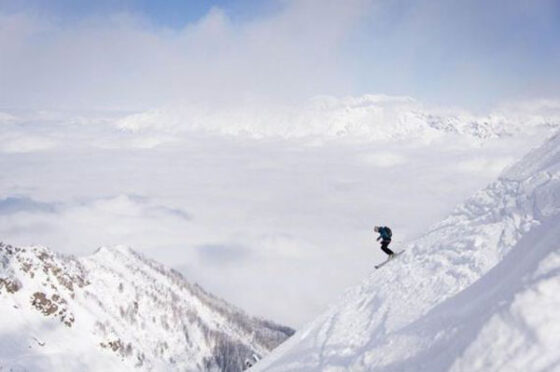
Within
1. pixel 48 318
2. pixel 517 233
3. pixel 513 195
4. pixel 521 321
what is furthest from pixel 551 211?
pixel 48 318

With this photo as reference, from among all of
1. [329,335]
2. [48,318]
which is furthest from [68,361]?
[329,335]

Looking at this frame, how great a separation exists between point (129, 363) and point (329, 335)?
191144mm

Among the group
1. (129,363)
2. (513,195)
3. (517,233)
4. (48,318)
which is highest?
(48,318)

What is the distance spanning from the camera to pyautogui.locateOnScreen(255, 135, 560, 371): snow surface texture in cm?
1255

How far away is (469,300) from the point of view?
18.3m

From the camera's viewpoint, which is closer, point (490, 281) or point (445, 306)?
point (490, 281)

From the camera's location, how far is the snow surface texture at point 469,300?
41.2 feet

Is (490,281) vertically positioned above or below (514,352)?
above

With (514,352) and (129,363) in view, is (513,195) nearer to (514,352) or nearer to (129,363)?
(514,352)

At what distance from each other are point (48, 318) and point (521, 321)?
667 ft

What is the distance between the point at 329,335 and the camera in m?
27.2

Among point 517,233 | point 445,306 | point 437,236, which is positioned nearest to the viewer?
point 445,306

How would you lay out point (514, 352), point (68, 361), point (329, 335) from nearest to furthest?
1. point (514, 352)
2. point (329, 335)
3. point (68, 361)

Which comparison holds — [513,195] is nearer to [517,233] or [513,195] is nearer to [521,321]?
[517,233]
